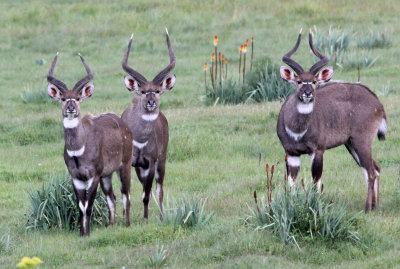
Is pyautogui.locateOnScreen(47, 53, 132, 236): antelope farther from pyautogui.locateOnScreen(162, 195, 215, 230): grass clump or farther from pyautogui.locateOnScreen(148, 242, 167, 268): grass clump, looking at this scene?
pyautogui.locateOnScreen(148, 242, 167, 268): grass clump

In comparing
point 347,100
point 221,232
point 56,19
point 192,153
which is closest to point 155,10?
point 56,19

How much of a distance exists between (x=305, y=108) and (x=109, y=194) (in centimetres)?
277

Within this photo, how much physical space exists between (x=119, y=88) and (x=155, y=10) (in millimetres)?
8401

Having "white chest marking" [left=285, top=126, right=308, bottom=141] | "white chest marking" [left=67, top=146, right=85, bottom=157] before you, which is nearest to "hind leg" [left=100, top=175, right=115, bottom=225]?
"white chest marking" [left=67, top=146, right=85, bottom=157]

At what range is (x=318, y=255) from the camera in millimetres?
8297

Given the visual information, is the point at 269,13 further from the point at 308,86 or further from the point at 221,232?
the point at 221,232

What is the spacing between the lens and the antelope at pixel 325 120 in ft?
33.7

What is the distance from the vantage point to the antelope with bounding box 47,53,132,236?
9562 mm

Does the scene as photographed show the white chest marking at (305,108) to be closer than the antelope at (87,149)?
No

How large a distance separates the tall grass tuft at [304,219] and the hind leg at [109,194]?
2.12m

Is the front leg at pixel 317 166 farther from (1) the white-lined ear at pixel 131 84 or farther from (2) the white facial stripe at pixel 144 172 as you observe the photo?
(1) the white-lined ear at pixel 131 84

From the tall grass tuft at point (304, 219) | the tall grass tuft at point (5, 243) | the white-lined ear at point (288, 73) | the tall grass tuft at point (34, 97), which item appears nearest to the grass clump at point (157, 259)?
the tall grass tuft at point (304, 219)

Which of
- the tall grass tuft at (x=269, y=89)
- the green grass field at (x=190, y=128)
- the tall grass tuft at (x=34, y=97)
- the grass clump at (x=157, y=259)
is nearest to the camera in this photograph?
the grass clump at (x=157, y=259)

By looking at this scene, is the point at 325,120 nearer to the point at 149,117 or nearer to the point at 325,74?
the point at 325,74
